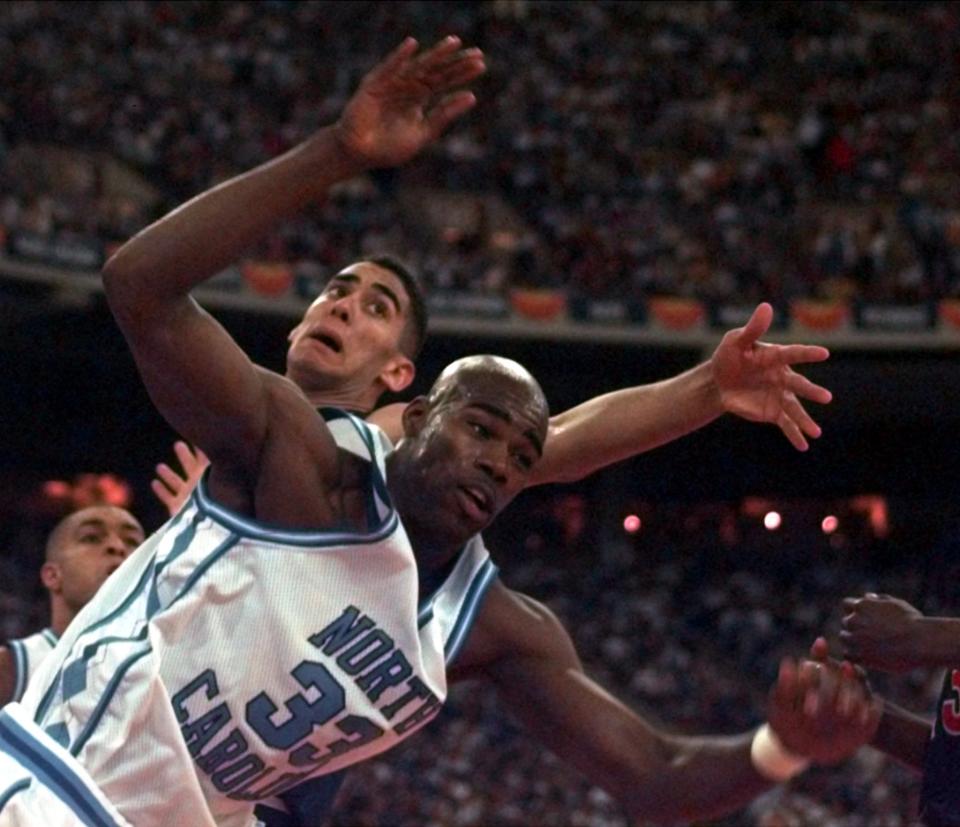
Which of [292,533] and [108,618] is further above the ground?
[292,533]

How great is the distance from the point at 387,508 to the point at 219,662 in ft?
1.33

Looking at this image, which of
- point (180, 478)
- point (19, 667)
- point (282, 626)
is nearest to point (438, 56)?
point (282, 626)

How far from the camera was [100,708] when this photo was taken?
9.88 feet

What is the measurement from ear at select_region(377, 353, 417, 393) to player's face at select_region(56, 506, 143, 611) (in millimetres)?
1781

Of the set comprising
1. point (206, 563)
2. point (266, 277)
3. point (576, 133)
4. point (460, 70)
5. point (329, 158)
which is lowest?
point (266, 277)

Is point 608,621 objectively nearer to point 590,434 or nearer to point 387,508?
point 590,434

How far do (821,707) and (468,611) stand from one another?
958 millimetres

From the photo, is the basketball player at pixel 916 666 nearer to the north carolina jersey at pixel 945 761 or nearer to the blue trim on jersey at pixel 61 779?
the north carolina jersey at pixel 945 761

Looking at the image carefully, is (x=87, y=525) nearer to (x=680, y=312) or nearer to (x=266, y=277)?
(x=266, y=277)

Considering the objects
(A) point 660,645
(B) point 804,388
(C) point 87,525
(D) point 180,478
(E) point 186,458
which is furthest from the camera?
(A) point 660,645

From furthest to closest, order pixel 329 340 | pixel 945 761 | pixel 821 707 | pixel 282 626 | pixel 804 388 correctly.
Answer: pixel 945 761
pixel 804 388
pixel 329 340
pixel 821 707
pixel 282 626

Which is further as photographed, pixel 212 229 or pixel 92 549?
pixel 92 549

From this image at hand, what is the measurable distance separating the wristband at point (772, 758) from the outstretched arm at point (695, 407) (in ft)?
Answer: 2.24

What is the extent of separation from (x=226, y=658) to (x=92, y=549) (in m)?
2.64
